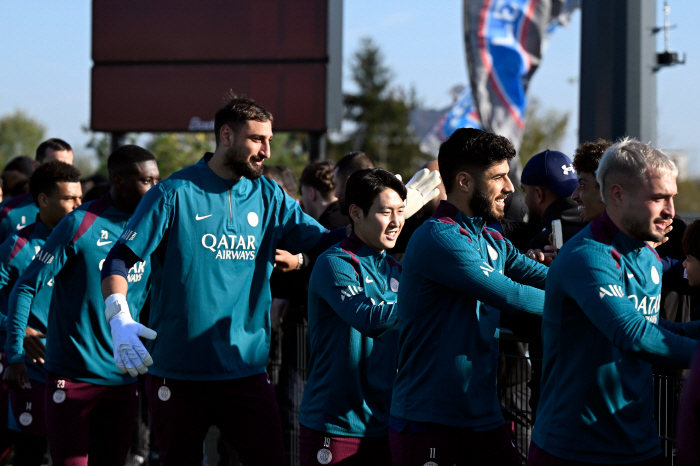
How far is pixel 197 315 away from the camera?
4180 millimetres

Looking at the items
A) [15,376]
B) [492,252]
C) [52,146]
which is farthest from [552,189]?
[52,146]

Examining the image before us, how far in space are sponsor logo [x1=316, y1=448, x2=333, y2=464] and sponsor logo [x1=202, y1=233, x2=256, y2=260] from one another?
3.37ft

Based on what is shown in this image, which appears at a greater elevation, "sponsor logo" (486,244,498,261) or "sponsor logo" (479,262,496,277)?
"sponsor logo" (486,244,498,261)

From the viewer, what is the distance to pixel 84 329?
4961 millimetres

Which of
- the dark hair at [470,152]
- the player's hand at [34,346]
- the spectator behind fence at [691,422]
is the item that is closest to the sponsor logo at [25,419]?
the player's hand at [34,346]

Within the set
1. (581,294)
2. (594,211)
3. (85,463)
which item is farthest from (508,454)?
(85,463)

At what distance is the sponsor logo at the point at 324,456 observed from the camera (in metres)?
3.82

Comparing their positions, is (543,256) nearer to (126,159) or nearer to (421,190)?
(421,190)

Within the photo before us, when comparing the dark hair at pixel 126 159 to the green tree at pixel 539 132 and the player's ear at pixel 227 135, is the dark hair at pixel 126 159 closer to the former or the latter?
the player's ear at pixel 227 135

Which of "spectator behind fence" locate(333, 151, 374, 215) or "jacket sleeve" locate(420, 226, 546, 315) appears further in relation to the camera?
"spectator behind fence" locate(333, 151, 374, 215)

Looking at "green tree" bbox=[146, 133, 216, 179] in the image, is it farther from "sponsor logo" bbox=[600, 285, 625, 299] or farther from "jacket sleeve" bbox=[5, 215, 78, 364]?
"sponsor logo" bbox=[600, 285, 625, 299]

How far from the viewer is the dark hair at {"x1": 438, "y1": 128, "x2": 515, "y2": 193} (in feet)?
11.0

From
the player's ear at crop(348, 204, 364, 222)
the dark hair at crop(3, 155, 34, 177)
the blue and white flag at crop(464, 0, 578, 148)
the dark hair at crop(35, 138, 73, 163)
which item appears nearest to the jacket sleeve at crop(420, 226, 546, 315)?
the player's ear at crop(348, 204, 364, 222)

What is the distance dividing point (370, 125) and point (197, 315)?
66012 millimetres
